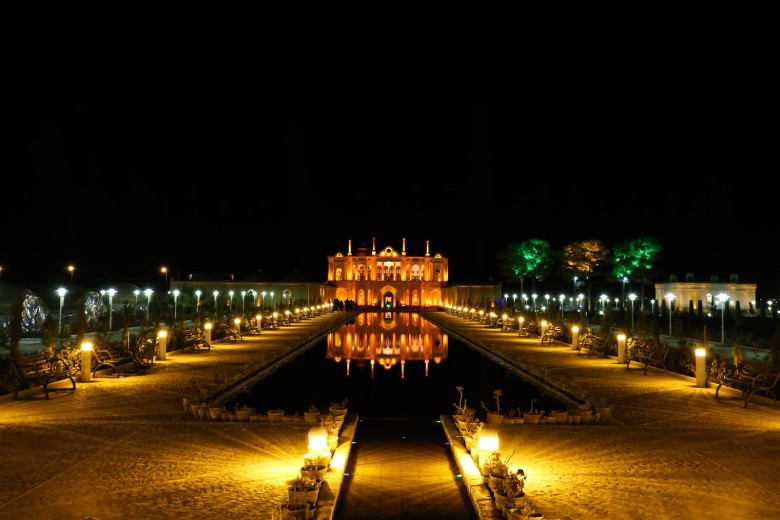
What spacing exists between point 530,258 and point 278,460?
181ft

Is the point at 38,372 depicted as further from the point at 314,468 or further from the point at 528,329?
the point at 528,329

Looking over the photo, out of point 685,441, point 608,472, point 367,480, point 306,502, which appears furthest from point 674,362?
point 306,502

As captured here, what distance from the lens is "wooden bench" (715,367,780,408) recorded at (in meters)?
8.89

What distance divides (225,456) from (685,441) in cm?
437

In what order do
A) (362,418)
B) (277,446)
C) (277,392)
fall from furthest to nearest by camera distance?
(277,392), (362,418), (277,446)

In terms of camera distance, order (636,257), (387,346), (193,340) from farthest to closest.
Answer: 1. (636,257)
2. (387,346)
3. (193,340)


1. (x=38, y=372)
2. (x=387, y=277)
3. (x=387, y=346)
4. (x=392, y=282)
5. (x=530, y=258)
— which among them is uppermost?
(x=530, y=258)

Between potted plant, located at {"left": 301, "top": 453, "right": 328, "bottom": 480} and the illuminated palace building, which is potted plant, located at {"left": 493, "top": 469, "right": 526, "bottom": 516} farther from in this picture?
the illuminated palace building

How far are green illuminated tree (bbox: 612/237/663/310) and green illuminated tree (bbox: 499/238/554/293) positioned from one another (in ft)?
26.5

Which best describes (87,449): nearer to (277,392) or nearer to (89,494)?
(89,494)

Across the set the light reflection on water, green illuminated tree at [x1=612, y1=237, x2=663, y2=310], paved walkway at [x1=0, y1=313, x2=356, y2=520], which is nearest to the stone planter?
paved walkway at [x1=0, y1=313, x2=356, y2=520]

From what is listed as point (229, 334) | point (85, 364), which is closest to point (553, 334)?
point (229, 334)

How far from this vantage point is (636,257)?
168ft

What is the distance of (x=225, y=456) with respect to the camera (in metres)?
6.14
